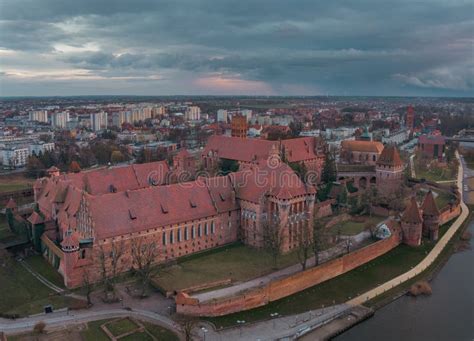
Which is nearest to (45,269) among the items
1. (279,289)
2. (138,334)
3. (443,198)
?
(138,334)

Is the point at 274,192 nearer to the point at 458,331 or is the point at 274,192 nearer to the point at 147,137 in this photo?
the point at 458,331

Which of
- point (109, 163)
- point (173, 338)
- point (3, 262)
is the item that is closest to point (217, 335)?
point (173, 338)

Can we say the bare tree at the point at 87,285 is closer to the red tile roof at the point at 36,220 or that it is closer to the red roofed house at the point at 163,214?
the red roofed house at the point at 163,214

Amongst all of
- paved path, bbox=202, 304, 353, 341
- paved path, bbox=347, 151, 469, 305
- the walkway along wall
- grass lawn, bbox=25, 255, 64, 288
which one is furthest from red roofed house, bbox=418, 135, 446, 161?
grass lawn, bbox=25, 255, 64, 288

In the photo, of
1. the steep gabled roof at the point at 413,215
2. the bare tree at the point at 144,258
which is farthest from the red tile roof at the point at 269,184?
the bare tree at the point at 144,258

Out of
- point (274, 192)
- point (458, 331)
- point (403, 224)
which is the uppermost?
point (274, 192)
